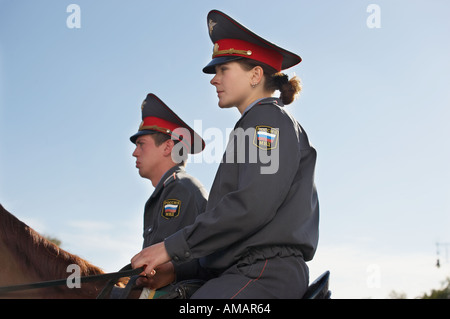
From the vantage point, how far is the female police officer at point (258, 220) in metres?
2.85

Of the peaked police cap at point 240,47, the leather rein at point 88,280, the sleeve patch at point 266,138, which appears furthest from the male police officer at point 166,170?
the peaked police cap at point 240,47

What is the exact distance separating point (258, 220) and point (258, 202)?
0.10 m

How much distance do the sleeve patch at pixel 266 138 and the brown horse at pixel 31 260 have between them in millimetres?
1473

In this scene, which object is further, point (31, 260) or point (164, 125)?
point (164, 125)

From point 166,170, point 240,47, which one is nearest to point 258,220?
point 240,47

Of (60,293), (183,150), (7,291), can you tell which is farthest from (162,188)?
(7,291)

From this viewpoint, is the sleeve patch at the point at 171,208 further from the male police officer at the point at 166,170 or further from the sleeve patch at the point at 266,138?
the sleeve patch at the point at 266,138

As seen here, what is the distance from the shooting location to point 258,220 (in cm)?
284

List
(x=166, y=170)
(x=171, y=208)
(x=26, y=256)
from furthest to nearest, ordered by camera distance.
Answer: (x=166, y=170)
(x=171, y=208)
(x=26, y=256)

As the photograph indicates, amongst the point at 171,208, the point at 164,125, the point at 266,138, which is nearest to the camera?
the point at 266,138

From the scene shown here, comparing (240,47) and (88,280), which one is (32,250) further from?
(240,47)

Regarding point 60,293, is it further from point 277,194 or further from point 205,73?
point 205,73

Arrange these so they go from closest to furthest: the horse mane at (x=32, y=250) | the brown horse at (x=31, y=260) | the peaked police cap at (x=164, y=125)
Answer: the brown horse at (x=31, y=260) → the horse mane at (x=32, y=250) → the peaked police cap at (x=164, y=125)
